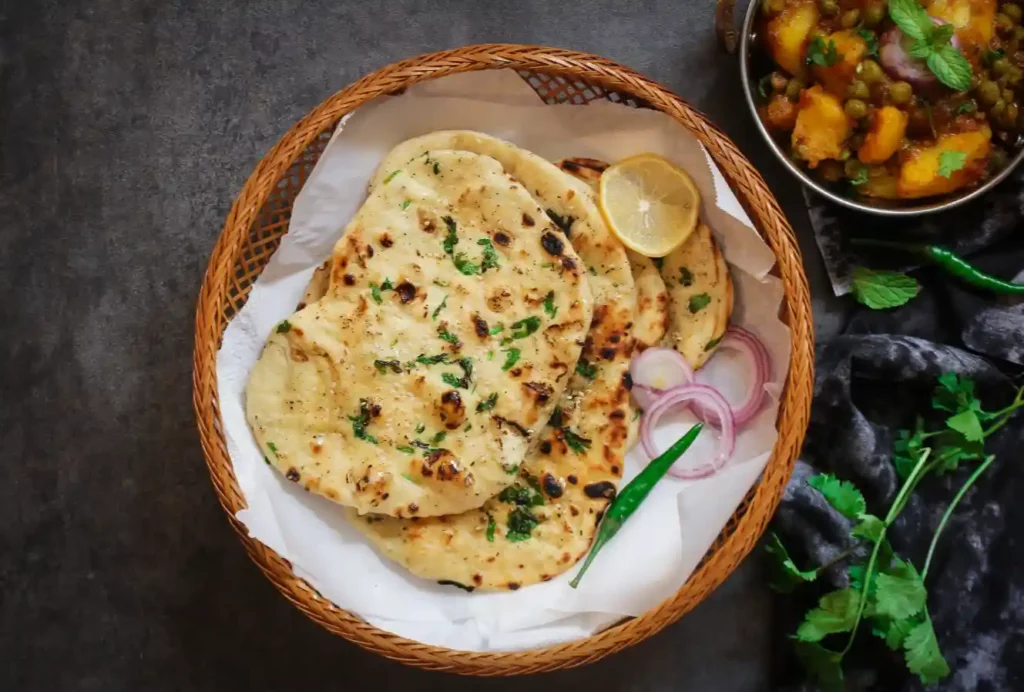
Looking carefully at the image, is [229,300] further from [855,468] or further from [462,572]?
[855,468]

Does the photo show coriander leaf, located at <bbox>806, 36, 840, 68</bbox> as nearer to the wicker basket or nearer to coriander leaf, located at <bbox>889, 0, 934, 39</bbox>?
coriander leaf, located at <bbox>889, 0, 934, 39</bbox>

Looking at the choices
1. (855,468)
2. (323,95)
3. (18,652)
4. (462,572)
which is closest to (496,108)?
(323,95)

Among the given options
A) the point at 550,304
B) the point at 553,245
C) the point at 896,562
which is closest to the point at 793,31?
the point at 553,245

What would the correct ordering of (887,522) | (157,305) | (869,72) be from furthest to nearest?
(157,305), (887,522), (869,72)

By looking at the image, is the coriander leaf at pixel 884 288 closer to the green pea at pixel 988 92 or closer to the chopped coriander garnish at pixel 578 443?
the green pea at pixel 988 92

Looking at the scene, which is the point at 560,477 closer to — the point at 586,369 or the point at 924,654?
the point at 586,369

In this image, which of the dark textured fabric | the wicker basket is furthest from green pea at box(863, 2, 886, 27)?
the dark textured fabric
